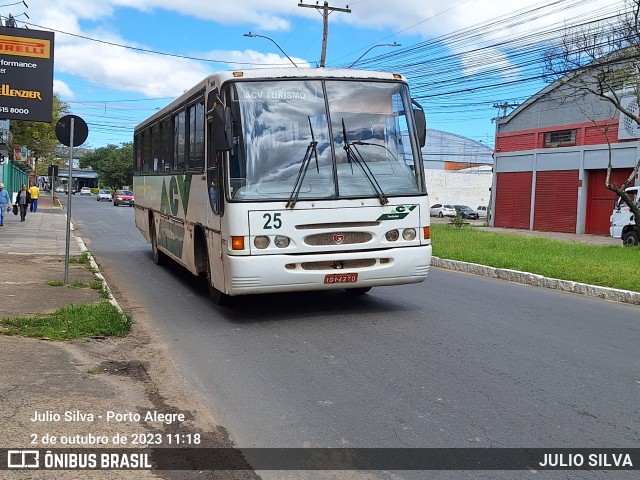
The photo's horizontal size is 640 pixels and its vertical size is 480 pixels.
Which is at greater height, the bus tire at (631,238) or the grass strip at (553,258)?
the bus tire at (631,238)

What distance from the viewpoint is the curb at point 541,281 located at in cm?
1051

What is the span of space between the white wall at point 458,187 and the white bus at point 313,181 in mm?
54499

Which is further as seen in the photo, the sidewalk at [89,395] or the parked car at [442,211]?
the parked car at [442,211]

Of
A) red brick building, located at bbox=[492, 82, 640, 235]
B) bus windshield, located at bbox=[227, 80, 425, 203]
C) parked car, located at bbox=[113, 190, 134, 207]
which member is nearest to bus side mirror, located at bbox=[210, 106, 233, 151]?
bus windshield, located at bbox=[227, 80, 425, 203]

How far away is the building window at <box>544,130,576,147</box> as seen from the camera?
31502 millimetres

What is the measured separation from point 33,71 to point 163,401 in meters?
13.7

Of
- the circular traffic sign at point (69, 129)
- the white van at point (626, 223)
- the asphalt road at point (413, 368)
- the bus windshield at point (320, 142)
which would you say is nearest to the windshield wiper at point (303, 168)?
the bus windshield at point (320, 142)

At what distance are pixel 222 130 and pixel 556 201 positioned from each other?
1102 inches

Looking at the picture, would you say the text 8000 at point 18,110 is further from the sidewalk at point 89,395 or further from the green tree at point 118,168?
the green tree at point 118,168

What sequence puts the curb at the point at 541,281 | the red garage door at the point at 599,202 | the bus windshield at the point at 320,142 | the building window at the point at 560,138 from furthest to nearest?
the building window at the point at 560,138 → the red garage door at the point at 599,202 → the curb at the point at 541,281 → the bus windshield at the point at 320,142

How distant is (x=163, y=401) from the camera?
5332 millimetres

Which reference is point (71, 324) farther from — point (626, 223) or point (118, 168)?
point (118, 168)

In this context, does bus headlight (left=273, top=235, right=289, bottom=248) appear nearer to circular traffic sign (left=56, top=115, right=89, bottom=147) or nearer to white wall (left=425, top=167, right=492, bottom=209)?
circular traffic sign (left=56, top=115, right=89, bottom=147)

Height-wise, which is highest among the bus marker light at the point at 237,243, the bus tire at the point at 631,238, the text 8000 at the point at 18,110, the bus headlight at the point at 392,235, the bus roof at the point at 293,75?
the text 8000 at the point at 18,110
